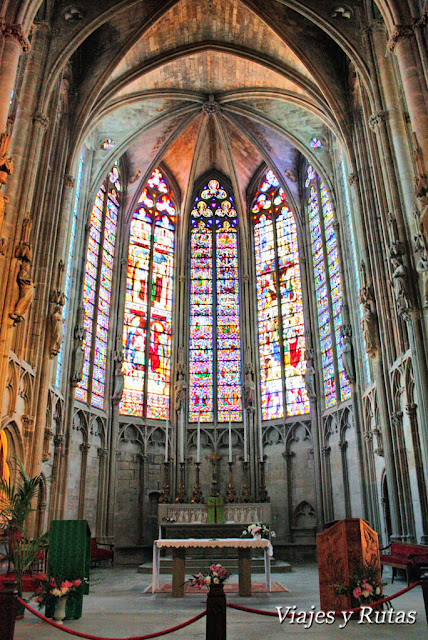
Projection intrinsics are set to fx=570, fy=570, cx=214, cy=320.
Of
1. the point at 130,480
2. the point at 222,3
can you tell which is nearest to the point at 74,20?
the point at 222,3

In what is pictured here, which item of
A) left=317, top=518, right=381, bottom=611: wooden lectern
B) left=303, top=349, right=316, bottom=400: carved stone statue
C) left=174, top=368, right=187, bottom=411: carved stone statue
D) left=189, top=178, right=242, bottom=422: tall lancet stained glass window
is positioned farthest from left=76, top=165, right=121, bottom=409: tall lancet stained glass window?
left=317, top=518, right=381, bottom=611: wooden lectern

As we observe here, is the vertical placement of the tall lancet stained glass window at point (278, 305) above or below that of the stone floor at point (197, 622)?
above

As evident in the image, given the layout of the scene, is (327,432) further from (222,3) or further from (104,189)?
(222,3)

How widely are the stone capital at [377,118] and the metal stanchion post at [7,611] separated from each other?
41.4ft

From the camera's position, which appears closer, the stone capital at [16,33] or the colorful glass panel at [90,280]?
the stone capital at [16,33]

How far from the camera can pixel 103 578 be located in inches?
531

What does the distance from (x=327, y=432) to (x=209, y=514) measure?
23.7 ft

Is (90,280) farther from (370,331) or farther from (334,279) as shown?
(370,331)

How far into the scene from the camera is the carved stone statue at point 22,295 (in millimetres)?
11492

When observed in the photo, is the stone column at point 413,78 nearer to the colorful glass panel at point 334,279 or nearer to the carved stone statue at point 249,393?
the colorful glass panel at point 334,279

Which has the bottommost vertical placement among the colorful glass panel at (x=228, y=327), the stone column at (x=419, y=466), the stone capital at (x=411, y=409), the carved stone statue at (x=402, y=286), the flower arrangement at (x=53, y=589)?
the flower arrangement at (x=53, y=589)

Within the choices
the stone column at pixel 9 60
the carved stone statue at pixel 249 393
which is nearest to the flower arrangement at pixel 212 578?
the stone column at pixel 9 60

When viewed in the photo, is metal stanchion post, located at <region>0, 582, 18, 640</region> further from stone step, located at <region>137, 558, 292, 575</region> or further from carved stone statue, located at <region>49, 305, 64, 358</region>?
carved stone statue, located at <region>49, 305, 64, 358</region>

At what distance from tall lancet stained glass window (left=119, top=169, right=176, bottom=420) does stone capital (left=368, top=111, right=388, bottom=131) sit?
1143cm
